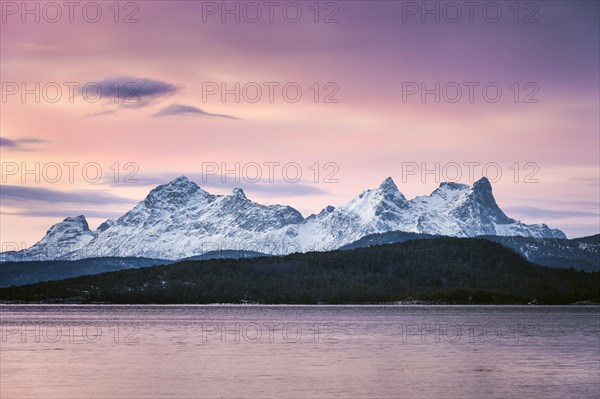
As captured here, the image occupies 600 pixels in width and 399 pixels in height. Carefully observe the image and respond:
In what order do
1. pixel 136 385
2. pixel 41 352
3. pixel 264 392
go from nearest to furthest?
pixel 264 392, pixel 136 385, pixel 41 352

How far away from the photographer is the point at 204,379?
323 feet

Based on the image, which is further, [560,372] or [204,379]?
[560,372]

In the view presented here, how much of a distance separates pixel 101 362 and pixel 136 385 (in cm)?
2631

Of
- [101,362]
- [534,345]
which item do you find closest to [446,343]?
[534,345]

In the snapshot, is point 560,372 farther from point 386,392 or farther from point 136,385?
point 136,385

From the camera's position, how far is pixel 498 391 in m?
89.6

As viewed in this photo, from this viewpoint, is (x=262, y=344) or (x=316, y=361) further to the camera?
(x=262, y=344)

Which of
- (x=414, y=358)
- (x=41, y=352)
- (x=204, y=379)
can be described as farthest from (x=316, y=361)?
(x=41, y=352)

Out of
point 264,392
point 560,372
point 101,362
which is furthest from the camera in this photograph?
point 101,362

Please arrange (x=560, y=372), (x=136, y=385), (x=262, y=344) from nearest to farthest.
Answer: (x=136, y=385) → (x=560, y=372) → (x=262, y=344)

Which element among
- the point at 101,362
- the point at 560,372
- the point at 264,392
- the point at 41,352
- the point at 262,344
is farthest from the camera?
the point at 262,344

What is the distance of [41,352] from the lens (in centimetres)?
13450

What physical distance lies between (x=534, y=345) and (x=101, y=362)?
72.5 m

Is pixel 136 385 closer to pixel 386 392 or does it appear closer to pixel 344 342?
pixel 386 392
